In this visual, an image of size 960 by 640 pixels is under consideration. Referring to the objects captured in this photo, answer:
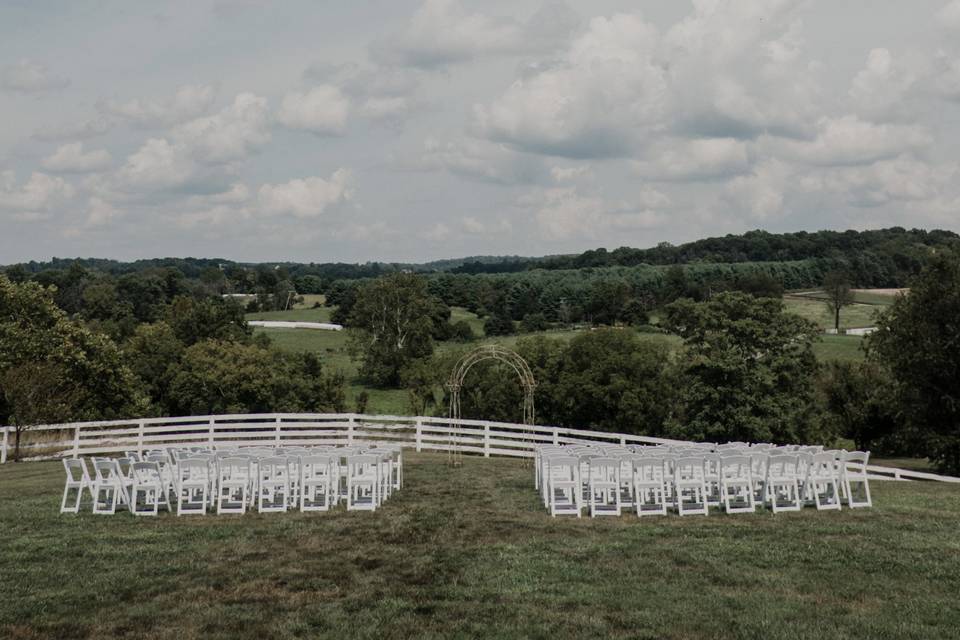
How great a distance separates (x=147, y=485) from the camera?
43.9 feet

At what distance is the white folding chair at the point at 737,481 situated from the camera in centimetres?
1264

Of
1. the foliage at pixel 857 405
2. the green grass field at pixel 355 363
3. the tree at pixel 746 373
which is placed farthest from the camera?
the green grass field at pixel 355 363

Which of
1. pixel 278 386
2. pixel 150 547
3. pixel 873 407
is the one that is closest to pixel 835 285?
pixel 873 407

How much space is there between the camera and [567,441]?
80.0 feet

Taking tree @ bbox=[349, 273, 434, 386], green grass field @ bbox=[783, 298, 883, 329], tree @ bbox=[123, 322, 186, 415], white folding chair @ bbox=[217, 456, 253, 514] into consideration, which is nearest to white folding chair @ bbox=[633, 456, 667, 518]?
white folding chair @ bbox=[217, 456, 253, 514]

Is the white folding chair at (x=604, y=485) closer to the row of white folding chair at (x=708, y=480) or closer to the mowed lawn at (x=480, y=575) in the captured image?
the row of white folding chair at (x=708, y=480)

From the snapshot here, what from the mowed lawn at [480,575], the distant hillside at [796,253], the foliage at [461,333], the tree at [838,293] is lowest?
the mowed lawn at [480,575]

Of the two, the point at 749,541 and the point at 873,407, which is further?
the point at 873,407

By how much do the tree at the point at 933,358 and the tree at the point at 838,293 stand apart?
55699mm

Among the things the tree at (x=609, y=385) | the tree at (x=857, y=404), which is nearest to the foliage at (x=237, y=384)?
the tree at (x=609, y=385)

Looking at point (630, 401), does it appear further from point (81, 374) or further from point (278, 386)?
point (81, 374)

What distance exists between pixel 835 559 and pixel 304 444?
19.4 m

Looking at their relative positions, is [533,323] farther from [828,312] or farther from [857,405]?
[857,405]

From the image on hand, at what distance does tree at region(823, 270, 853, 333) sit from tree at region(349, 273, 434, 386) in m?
38.5
